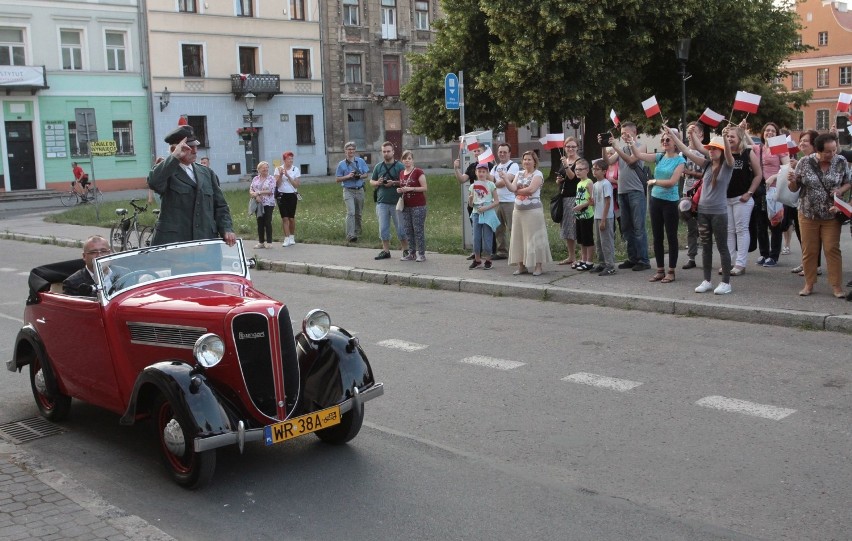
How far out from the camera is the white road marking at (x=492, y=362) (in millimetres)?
8094

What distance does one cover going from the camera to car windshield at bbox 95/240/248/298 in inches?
240

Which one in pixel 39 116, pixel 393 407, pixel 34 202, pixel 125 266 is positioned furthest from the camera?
pixel 39 116

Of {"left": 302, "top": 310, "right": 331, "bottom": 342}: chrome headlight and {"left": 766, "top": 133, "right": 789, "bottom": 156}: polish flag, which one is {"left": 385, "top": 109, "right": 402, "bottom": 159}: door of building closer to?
{"left": 766, "top": 133, "right": 789, "bottom": 156}: polish flag

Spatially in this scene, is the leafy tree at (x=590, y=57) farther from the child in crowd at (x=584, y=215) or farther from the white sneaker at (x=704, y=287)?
the white sneaker at (x=704, y=287)

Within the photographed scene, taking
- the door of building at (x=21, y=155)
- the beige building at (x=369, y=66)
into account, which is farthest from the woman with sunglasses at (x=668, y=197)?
the beige building at (x=369, y=66)

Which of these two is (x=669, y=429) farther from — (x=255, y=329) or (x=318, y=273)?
(x=318, y=273)

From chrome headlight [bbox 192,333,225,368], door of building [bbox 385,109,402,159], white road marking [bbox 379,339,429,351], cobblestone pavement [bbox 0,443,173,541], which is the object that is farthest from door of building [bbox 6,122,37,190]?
chrome headlight [bbox 192,333,225,368]

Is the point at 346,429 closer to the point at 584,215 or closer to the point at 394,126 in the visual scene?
the point at 584,215

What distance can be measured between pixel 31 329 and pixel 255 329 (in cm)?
260

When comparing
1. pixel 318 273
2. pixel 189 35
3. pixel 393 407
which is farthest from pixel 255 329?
pixel 189 35

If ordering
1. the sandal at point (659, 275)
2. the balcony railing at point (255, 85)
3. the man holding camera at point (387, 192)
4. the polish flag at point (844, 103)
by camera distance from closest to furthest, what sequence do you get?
the polish flag at point (844, 103) < the sandal at point (659, 275) < the man holding camera at point (387, 192) < the balcony railing at point (255, 85)

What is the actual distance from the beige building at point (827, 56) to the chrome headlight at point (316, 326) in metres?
78.0

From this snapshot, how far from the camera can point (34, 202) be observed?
125ft

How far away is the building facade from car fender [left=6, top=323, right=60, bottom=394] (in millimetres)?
34665
